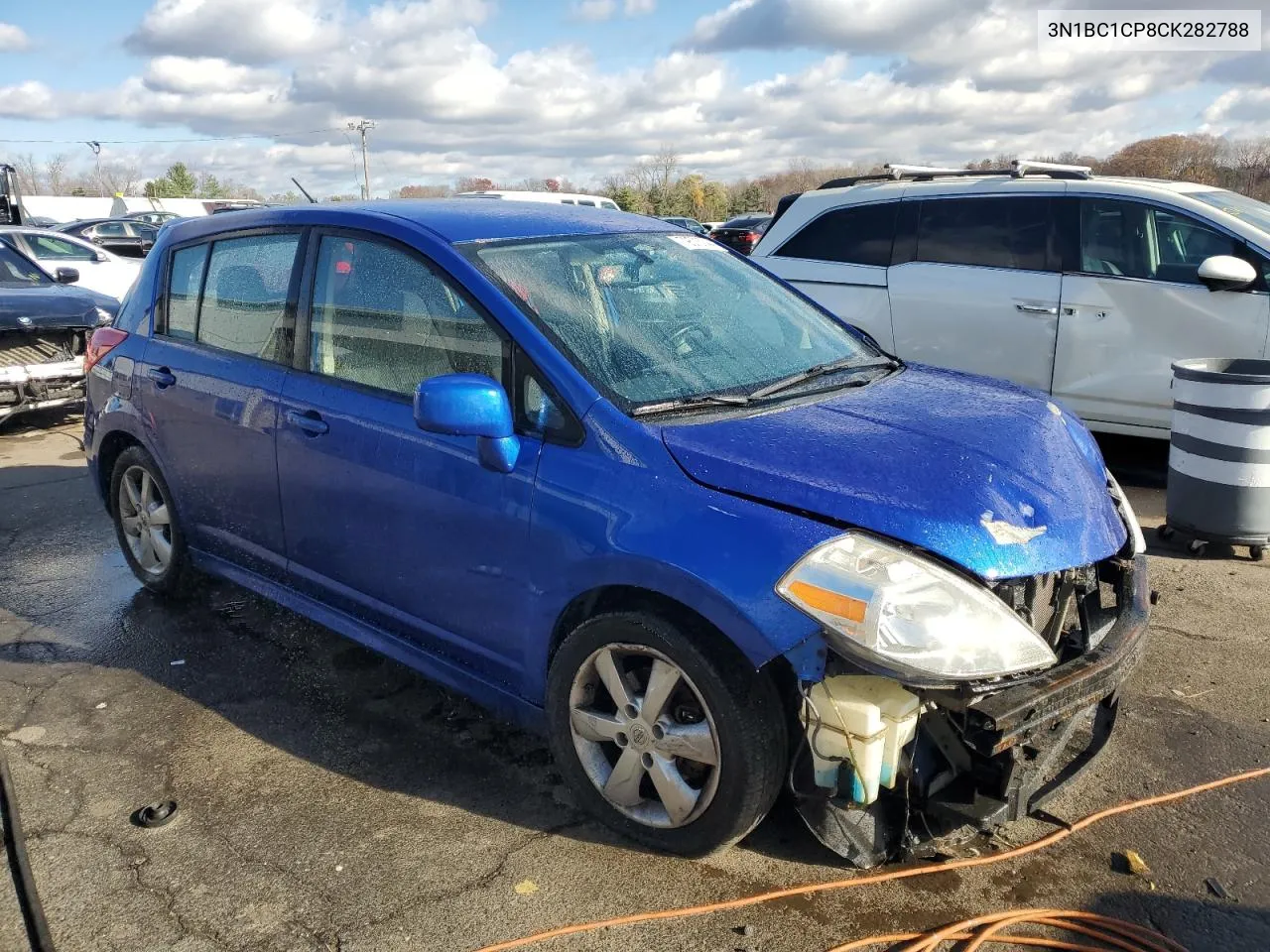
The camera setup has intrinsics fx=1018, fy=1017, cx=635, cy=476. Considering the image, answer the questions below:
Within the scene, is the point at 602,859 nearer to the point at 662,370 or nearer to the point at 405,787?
the point at 405,787

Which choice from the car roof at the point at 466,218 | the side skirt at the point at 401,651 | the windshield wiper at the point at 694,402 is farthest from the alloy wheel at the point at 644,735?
the car roof at the point at 466,218

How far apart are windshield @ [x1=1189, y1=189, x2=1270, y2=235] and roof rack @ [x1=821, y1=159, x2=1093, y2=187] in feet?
2.53

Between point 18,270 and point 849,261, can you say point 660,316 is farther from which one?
point 18,270

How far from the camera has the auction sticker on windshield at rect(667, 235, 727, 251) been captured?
13.0ft

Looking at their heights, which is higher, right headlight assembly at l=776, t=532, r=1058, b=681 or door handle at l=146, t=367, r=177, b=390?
door handle at l=146, t=367, r=177, b=390

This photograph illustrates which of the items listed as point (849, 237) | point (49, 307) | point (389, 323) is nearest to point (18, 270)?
point (49, 307)

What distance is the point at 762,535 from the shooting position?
2500mm

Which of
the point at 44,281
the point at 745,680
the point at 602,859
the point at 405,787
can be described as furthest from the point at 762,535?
the point at 44,281

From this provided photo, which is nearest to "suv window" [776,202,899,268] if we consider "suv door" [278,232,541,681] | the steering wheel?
the steering wheel

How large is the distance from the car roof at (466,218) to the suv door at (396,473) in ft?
0.40

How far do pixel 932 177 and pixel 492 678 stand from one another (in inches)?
219

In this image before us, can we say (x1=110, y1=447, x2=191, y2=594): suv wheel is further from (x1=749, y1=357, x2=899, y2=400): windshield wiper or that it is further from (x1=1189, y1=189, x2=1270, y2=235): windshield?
(x1=1189, y1=189, x2=1270, y2=235): windshield

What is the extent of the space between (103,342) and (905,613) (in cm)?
411

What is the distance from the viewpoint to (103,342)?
4.84 metres
